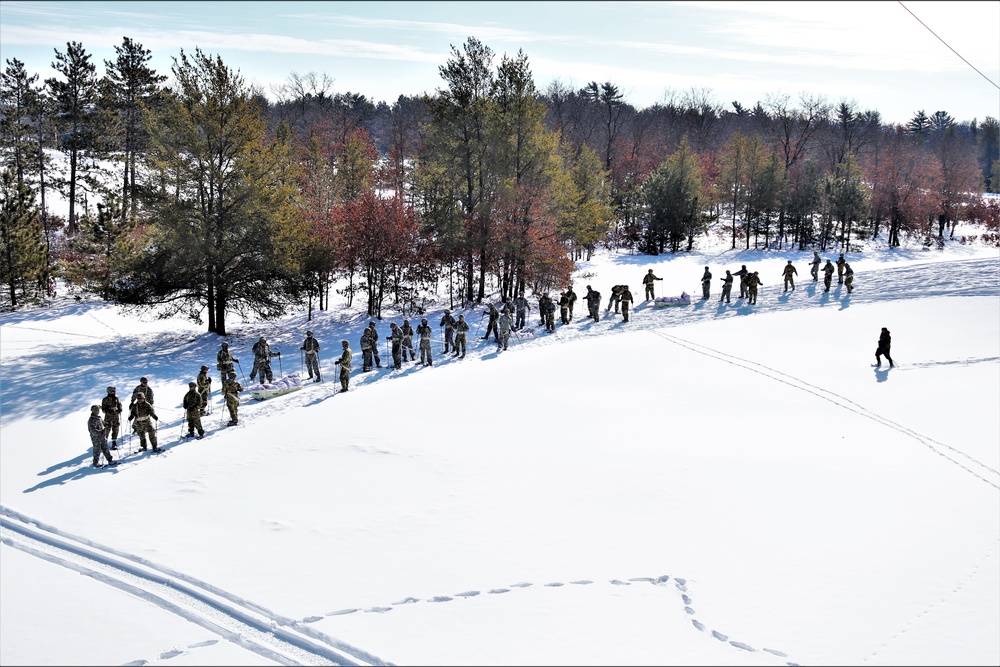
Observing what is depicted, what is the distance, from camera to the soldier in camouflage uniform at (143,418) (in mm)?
14461

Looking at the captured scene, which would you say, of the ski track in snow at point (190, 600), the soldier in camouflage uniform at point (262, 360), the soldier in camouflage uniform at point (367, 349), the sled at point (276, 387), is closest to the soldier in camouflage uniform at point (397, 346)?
the soldier in camouflage uniform at point (367, 349)

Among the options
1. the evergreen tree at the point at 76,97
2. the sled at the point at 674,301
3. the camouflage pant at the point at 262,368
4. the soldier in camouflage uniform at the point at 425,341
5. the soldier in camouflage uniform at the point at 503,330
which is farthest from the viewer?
the evergreen tree at the point at 76,97

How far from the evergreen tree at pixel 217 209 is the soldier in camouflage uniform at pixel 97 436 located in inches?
501

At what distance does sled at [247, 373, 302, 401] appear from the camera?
730 inches

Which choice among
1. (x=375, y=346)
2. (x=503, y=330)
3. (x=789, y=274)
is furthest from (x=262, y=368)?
(x=789, y=274)

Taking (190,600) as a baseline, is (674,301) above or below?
above

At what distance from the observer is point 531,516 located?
37.4 feet

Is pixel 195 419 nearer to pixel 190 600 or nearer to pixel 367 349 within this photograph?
pixel 367 349

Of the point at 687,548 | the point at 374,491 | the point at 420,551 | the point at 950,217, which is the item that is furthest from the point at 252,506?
the point at 950,217

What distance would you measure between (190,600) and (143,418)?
6452 millimetres

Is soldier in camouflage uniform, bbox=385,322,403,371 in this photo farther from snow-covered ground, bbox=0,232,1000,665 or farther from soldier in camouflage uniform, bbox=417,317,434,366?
soldier in camouflage uniform, bbox=417,317,434,366

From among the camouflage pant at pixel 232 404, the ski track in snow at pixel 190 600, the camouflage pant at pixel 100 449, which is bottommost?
the ski track in snow at pixel 190 600

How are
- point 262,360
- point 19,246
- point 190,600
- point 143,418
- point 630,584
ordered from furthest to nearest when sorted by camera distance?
point 19,246
point 262,360
point 143,418
point 630,584
point 190,600

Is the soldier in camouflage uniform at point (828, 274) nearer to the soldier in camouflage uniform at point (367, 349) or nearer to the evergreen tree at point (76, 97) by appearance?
the soldier in camouflage uniform at point (367, 349)
